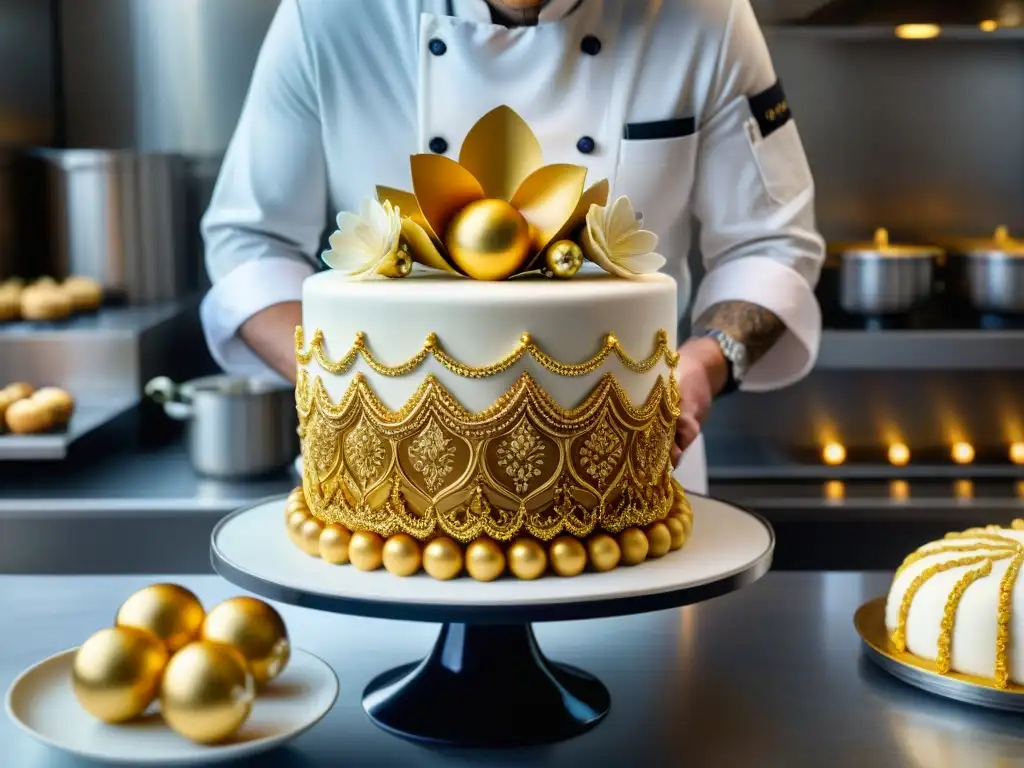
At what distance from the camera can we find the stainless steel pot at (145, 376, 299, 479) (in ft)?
7.53

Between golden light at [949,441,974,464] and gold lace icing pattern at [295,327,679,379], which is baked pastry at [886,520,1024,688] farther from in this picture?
golden light at [949,441,974,464]

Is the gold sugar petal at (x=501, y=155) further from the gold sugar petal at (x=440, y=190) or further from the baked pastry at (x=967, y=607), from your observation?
the baked pastry at (x=967, y=607)

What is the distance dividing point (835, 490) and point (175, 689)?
1.87m

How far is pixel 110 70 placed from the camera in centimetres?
292

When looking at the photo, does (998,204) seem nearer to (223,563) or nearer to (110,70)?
(110,70)

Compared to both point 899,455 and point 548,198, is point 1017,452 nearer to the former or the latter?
point 899,455

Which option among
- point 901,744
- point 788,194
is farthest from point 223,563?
point 788,194

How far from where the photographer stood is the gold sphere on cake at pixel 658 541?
989 millimetres

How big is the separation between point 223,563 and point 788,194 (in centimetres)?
108

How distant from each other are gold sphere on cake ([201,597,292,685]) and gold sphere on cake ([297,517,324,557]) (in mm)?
77

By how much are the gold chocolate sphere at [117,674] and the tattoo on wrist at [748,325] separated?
2.94ft

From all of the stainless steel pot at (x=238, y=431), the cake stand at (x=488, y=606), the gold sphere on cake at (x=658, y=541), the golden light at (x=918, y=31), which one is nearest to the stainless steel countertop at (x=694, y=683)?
the cake stand at (x=488, y=606)

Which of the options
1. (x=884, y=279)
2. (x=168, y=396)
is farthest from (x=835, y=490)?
(x=168, y=396)

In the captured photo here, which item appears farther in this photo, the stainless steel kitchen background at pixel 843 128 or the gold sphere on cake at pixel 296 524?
the stainless steel kitchen background at pixel 843 128
